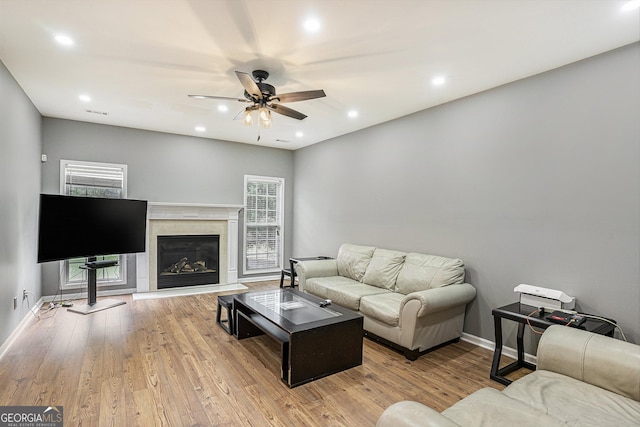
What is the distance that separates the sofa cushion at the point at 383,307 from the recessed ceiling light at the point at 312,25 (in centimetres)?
270

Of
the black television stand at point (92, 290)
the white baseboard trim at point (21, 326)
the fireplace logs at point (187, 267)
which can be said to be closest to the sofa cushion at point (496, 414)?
the white baseboard trim at point (21, 326)

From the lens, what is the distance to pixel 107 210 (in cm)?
459

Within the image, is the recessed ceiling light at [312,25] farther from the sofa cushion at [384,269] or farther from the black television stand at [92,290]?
the black television stand at [92,290]

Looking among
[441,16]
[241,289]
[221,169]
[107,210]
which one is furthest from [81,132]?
[441,16]

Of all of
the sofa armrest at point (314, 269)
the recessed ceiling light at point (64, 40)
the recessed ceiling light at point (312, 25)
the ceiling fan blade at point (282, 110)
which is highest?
the recessed ceiling light at point (64, 40)

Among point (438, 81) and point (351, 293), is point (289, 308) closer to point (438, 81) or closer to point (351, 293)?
point (351, 293)

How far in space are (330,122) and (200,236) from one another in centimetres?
321

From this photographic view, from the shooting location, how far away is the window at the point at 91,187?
197 inches

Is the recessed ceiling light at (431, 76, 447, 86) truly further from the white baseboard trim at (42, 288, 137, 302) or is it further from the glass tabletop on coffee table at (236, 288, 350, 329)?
the white baseboard trim at (42, 288, 137, 302)

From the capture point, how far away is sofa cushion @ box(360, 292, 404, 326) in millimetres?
3303

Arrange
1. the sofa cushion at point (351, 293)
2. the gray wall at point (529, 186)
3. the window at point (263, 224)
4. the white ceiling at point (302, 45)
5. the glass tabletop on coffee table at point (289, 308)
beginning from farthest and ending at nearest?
the window at point (263, 224) → the sofa cushion at point (351, 293) → the glass tabletop on coffee table at point (289, 308) → the gray wall at point (529, 186) → the white ceiling at point (302, 45)

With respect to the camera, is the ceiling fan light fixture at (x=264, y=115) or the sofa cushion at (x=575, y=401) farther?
the ceiling fan light fixture at (x=264, y=115)

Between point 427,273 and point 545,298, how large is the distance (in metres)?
1.19

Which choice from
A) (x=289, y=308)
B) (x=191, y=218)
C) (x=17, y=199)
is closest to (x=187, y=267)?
(x=191, y=218)
